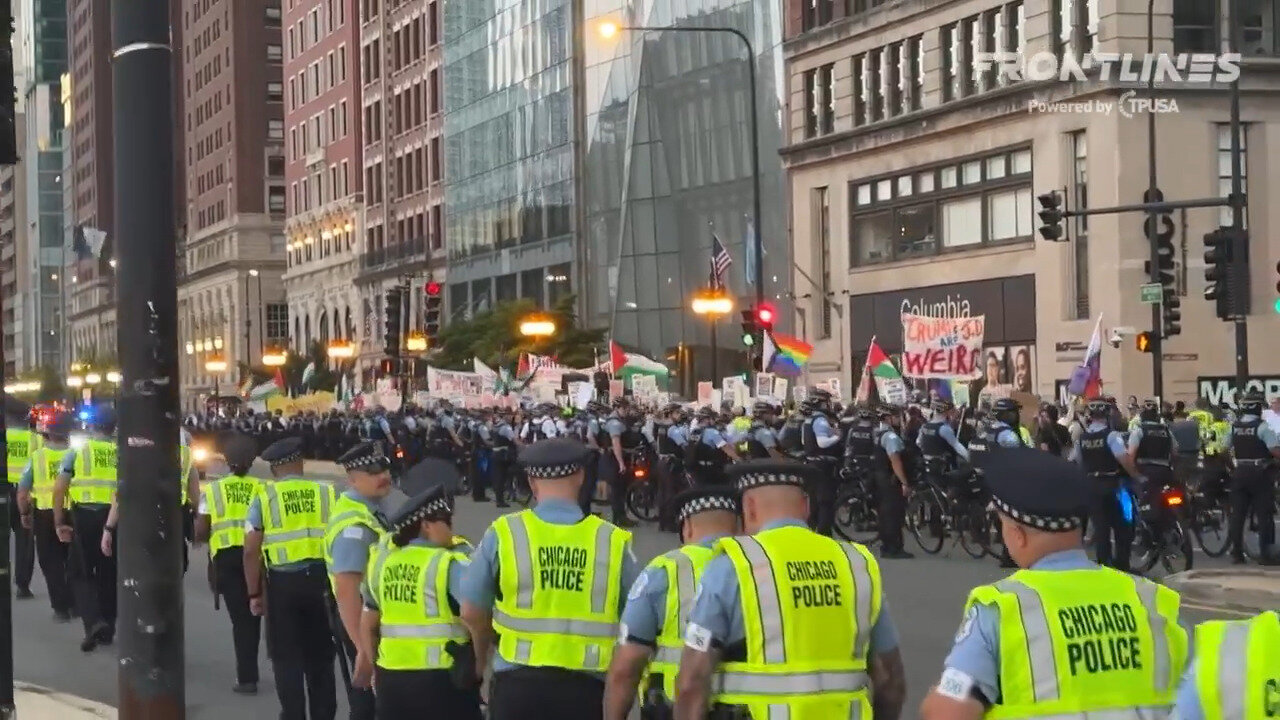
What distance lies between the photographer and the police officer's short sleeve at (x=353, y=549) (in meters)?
9.01

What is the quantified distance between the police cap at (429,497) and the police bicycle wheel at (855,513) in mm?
15177

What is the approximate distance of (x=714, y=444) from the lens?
27016mm

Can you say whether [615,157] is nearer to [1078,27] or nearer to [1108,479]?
[1078,27]

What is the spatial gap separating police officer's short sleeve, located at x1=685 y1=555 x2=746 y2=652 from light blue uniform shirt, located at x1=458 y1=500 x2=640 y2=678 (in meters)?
1.27

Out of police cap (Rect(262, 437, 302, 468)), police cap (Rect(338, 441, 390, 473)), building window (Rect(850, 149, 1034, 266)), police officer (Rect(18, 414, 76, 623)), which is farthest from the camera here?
building window (Rect(850, 149, 1034, 266))

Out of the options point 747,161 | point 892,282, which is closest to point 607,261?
point 747,161

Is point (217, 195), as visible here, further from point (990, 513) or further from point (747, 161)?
point (990, 513)

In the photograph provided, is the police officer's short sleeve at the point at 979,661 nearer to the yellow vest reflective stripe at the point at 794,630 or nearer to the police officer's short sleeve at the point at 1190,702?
the police officer's short sleeve at the point at 1190,702

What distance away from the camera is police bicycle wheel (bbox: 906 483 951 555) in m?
21.9

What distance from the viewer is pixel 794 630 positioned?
5.93m

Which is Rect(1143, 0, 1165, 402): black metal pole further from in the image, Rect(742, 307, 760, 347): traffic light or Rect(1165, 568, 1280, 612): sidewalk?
Rect(1165, 568, 1280, 612): sidewalk

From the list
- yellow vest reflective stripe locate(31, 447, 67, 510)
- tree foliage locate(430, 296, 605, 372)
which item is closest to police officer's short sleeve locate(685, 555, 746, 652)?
yellow vest reflective stripe locate(31, 447, 67, 510)

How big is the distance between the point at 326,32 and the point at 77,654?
297ft

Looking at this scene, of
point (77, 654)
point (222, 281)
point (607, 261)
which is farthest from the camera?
point (222, 281)
